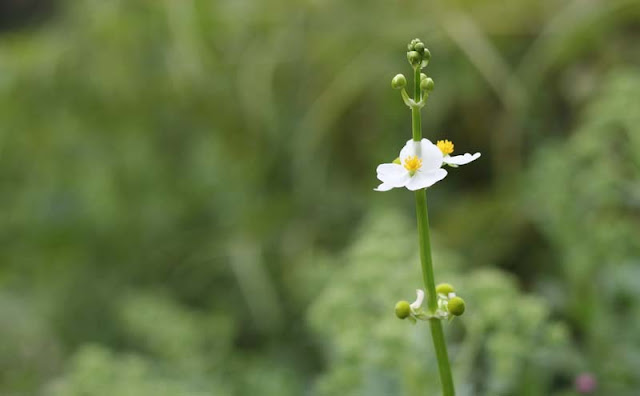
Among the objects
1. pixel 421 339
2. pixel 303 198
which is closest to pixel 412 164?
pixel 421 339

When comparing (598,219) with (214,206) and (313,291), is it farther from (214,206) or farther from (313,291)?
(214,206)

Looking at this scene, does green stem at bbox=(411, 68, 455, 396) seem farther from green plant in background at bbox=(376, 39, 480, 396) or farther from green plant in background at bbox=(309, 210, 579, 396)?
green plant in background at bbox=(309, 210, 579, 396)

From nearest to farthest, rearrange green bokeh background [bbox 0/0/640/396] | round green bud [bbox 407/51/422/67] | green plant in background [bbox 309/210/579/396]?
1. round green bud [bbox 407/51/422/67]
2. green plant in background [bbox 309/210/579/396]
3. green bokeh background [bbox 0/0/640/396]

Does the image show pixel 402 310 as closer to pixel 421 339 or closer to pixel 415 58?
pixel 415 58

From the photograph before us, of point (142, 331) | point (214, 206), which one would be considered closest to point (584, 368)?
point (142, 331)

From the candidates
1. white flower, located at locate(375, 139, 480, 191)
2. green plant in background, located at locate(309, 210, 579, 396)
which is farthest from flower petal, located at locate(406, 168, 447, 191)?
green plant in background, located at locate(309, 210, 579, 396)

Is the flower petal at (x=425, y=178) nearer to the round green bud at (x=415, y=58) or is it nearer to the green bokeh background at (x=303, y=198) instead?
the round green bud at (x=415, y=58)

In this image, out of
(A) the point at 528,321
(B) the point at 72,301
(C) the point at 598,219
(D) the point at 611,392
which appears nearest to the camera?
(A) the point at 528,321

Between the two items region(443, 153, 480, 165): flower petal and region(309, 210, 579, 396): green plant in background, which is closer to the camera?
region(443, 153, 480, 165): flower petal
